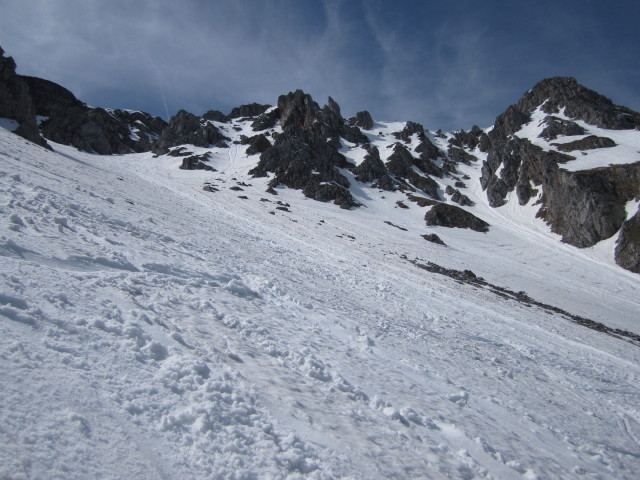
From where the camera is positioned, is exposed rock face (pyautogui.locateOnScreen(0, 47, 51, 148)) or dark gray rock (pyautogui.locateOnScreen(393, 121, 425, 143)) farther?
dark gray rock (pyautogui.locateOnScreen(393, 121, 425, 143))

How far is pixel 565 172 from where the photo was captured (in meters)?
63.3

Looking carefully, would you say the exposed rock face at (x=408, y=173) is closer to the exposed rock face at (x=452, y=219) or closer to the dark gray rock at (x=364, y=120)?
the exposed rock face at (x=452, y=219)

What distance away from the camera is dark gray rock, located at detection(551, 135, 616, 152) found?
249 ft

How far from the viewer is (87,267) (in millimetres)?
7945

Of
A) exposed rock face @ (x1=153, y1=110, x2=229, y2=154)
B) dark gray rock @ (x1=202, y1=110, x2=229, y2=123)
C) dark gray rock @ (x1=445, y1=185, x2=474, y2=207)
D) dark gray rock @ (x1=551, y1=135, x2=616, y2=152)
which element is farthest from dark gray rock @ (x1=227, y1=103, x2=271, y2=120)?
dark gray rock @ (x1=551, y1=135, x2=616, y2=152)

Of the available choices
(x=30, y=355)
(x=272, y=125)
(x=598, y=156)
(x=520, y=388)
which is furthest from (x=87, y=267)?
(x=272, y=125)

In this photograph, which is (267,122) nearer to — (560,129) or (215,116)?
(215,116)

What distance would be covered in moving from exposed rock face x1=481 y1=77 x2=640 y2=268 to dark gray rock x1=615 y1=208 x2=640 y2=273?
11.9 inches

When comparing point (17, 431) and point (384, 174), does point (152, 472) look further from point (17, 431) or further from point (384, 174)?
point (384, 174)

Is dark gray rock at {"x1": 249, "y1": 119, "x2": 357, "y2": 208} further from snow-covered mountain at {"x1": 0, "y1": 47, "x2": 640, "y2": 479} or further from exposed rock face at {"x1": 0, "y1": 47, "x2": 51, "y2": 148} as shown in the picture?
snow-covered mountain at {"x1": 0, "y1": 47, "x2": 640, "y2": 479}

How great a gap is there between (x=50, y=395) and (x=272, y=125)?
12380 cm

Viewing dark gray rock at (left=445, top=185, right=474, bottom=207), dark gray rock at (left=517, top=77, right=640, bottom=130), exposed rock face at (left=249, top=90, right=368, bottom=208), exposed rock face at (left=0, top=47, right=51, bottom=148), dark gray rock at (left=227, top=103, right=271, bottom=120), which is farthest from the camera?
dark gray rock at (left=227, top=103, right=271, bottom=120)

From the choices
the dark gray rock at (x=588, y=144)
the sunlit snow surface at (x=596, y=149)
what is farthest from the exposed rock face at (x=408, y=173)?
the dark gray rock at (x=588, y=144)

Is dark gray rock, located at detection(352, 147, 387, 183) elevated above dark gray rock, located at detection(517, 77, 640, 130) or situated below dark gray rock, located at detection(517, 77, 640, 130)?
below
